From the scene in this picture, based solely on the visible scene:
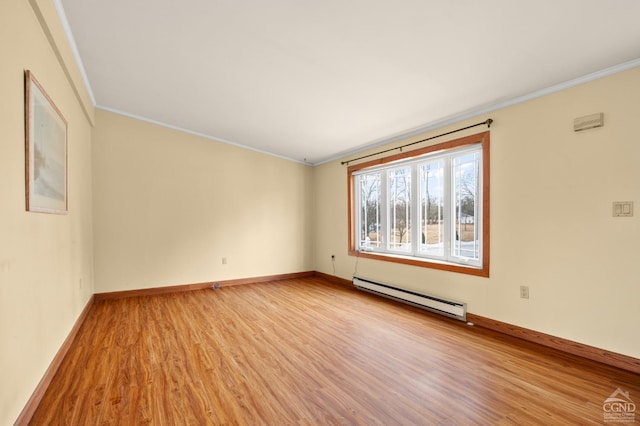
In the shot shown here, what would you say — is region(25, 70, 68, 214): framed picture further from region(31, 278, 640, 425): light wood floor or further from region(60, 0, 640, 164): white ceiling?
region(31, 278, 640, 425): light wood floor

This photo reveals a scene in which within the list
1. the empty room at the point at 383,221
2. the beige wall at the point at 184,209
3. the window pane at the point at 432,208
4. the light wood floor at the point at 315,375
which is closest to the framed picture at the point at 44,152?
the empty room at the point at 383,221

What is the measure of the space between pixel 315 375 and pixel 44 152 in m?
2.50

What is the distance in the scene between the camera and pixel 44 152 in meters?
1.90

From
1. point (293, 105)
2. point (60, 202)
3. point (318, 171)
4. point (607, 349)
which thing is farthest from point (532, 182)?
point (60, 202)

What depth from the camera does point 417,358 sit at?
2256 mm

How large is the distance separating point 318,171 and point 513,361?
4.42 metres

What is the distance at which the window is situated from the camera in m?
3.10

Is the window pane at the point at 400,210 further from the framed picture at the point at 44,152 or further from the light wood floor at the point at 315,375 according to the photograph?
the framed picture at the point at 44,152

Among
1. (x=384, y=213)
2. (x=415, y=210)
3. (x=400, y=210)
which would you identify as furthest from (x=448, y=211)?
(x=384, y=213)

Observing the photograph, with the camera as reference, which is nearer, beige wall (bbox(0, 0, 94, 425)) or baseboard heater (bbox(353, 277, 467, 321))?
beige wall (bbox(0, 0, 94, 425))

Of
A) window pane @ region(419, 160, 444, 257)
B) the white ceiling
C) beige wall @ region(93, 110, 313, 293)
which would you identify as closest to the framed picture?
the white ceiling

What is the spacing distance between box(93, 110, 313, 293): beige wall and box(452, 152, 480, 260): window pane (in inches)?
124

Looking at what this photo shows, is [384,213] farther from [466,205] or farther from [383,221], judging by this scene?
[466,205]

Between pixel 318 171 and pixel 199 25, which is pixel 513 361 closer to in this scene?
pixel 199 25
